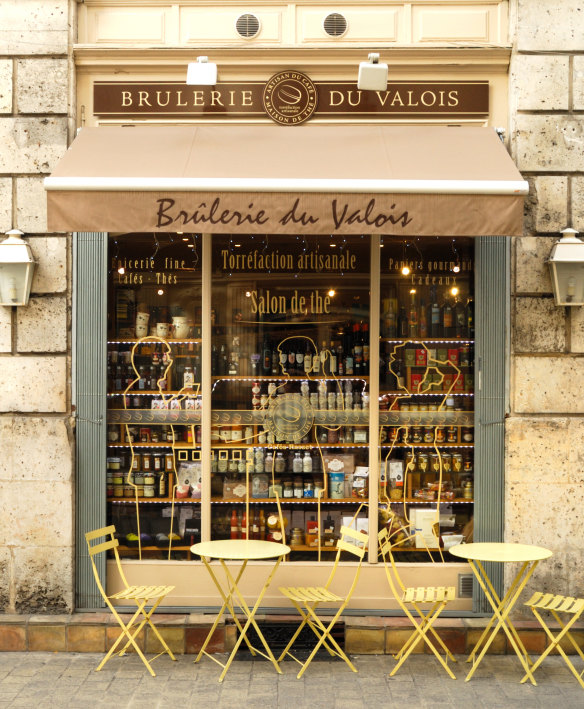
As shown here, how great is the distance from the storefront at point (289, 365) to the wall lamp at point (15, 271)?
0.42 meters


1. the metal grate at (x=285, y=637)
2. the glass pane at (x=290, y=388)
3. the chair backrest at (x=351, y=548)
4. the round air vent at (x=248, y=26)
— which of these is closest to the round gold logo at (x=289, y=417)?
the glass pane at (x=290, y=388)

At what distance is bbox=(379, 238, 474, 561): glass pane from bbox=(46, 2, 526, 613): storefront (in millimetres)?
13

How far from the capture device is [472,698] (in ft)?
19.9

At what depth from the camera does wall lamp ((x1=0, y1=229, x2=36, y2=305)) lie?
715cm

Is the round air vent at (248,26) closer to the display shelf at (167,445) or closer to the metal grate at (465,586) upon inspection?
the display shelf at (167,445)

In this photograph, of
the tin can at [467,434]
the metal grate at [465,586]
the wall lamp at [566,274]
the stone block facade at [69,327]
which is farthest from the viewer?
the tin can at [467,434]

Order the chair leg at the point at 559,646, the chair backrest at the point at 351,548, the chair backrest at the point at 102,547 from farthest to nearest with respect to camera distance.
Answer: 1. the chair backrest at the point at 102,547
2. the chair backrest at the point at 351,548
3. the chair leg at the point at 559,646

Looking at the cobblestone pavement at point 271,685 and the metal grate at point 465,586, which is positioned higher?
the metal grate at point 465,586

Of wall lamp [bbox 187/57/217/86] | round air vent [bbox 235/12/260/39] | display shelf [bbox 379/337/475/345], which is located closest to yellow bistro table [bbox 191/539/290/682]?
display shelf [bbox 379/337/475/345]

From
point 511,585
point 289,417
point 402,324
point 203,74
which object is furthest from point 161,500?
point 203,74

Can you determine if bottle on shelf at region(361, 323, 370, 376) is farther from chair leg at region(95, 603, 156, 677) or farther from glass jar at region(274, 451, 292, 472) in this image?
chair leg at region(95, 603, 156, 677)

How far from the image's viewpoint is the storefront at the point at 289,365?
290 inches

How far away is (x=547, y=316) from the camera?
23.7 feet

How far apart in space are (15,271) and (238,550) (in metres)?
2.92
